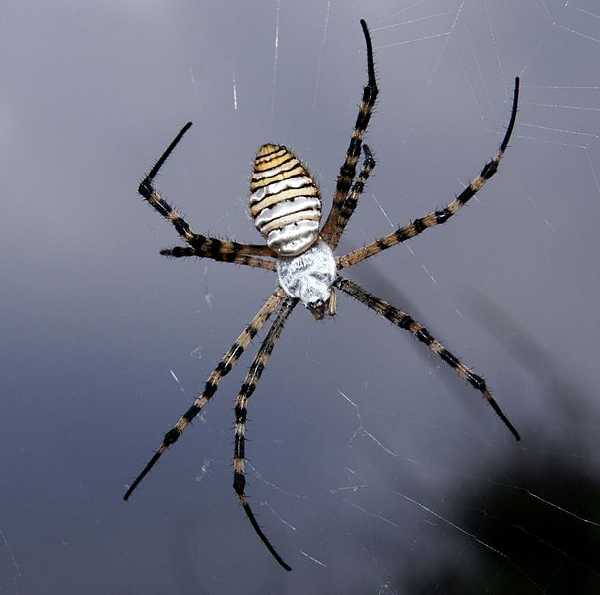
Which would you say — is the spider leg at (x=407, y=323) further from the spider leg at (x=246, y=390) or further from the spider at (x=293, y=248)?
the spider leg at (x=246, y=390)

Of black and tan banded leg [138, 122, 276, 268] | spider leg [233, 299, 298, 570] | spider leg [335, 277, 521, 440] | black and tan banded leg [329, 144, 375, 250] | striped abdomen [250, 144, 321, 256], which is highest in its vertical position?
black and tan banded leg [329, 144, 375, 250]

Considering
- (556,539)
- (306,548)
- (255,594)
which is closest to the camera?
(306,548)

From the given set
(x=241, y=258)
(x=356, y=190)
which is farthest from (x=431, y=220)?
(x=241, y=258)

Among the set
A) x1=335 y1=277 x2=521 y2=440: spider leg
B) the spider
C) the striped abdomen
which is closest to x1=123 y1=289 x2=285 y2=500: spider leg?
the spider

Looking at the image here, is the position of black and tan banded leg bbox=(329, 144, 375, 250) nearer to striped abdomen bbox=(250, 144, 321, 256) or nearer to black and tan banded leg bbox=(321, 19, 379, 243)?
black and tan banded leg bbox=(321, 19, 379, 243)

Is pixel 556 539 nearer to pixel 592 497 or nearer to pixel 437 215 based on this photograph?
pixel 592 497

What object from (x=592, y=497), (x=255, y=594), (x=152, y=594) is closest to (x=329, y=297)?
(x=255, y=594)
